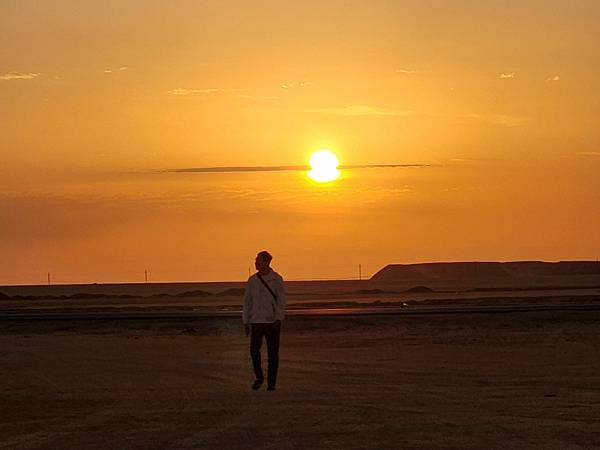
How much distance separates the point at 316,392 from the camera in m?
19.5

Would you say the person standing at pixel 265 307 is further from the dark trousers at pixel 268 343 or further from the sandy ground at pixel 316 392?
the sandy ground at pixel 316 392

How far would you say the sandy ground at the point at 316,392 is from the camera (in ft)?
47.1

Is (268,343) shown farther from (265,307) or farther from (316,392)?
(316,392)

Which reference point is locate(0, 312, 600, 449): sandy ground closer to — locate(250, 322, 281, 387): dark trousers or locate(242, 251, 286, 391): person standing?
locate(250, 322, 281, 387): dark trousers

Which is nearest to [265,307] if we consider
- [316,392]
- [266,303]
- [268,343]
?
[266,303]

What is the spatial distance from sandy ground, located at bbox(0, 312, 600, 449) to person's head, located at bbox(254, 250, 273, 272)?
2022 mm

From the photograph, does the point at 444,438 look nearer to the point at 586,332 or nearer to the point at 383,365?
the point at 383,365

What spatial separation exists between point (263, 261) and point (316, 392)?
2.46m

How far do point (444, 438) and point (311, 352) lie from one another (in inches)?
651

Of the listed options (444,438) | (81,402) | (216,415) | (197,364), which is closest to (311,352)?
(197,364)

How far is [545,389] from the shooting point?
19.8 meters

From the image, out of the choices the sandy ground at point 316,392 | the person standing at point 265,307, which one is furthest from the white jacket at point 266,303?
the sandy ground at point 316,392

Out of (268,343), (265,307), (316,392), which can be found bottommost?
(316,392)

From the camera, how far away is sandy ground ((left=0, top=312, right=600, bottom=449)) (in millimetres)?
14344
